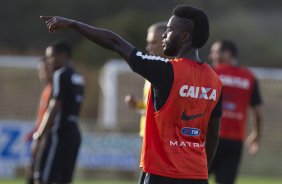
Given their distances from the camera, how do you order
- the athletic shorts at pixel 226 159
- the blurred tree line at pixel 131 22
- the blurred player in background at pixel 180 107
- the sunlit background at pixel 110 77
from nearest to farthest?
the blurred player in background at pixel 180 107 → the athletic shorts at pixel 226 159 → the sunlit background at pixel 110 77 → the blurred tree line at pixel 131 22

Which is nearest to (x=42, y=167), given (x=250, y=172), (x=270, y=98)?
(x=250, y=172)

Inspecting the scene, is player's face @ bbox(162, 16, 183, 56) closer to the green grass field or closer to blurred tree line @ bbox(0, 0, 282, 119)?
the green grass field

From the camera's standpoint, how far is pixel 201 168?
7.11m

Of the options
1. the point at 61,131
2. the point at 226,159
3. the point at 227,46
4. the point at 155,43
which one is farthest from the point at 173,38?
the point at 227,46

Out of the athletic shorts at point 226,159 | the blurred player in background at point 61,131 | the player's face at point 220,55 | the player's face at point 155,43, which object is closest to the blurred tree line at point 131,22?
the player's face at point 220,55

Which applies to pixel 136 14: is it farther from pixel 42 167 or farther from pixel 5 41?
pixel 42 167

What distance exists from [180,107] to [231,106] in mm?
5109

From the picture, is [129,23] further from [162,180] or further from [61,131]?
[162,180]

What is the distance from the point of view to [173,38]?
703 centimetres

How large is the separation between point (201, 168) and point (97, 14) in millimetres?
37764

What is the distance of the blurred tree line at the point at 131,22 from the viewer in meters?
39.0

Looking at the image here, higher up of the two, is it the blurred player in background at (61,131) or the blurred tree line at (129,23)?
the blurred tree line at (129,23)

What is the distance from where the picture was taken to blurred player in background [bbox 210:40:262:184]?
11789 millimetres

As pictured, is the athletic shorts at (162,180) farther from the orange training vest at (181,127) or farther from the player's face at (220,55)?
the player's face at (220,55)
